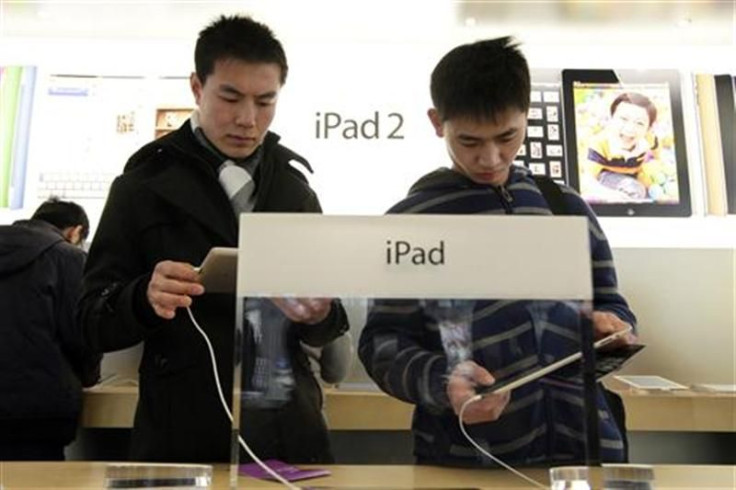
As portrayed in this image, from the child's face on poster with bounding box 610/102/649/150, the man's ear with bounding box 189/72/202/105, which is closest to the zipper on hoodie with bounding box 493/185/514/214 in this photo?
the man's ear with bounding box 189/72/202/105

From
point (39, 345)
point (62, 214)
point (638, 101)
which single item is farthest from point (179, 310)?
point (638, 101)

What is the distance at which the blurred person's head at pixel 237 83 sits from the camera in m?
1.14

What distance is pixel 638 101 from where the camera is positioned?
2.49 m

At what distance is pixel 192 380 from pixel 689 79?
7.30 feet

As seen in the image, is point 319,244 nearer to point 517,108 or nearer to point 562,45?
point 517,108

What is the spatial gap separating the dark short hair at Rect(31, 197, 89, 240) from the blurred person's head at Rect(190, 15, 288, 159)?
124 cm

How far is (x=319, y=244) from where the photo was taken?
2.06ft

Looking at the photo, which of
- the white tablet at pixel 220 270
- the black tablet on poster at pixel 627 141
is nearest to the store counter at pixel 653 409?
the black tablet on poster at pixel 627 141

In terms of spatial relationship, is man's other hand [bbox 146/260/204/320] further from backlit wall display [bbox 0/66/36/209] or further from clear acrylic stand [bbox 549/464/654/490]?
backlit wall display [bbox 0/66/36/209]

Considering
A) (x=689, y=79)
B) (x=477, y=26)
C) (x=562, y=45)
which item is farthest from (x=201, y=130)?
(x=689, y=79)

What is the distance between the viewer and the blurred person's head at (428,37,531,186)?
0.96m

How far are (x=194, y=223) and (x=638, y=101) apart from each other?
1.94 metres

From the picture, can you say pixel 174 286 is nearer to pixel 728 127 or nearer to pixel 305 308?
pixel 305 308

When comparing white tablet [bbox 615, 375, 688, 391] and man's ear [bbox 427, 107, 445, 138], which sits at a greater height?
man's ear [bbox 427, 107, 445, 138]
